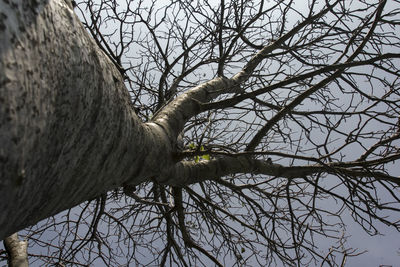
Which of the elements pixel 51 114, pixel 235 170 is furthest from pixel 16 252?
pixel 51 114

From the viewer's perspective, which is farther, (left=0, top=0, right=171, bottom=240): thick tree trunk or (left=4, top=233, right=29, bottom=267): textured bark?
(left=4, top=233, right=29, bottom=267): textured bark

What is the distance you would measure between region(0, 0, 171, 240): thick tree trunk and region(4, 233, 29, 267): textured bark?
196 cm

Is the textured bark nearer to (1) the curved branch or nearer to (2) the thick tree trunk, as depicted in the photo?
(1) the curved branch

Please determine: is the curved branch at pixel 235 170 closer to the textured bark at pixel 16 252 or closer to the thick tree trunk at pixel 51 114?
the thick tree trunk at pixel 51 114

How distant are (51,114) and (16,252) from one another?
2.52 meters

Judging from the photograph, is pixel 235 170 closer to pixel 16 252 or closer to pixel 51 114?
pixel 51 114

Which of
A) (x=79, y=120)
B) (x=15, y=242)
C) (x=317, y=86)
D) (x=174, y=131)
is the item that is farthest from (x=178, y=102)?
(x=15, y=242)

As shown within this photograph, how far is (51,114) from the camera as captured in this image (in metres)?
0.63

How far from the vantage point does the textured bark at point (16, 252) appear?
8.04ft

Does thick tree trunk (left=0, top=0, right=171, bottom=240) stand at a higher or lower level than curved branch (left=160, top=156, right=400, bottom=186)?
lower

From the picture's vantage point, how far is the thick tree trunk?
51cm

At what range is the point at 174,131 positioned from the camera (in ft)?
6.18

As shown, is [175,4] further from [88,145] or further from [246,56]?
[88,145]

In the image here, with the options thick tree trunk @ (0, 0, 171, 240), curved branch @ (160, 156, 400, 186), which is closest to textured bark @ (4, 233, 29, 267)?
curved branch @ (160, 156, 400, 186)
